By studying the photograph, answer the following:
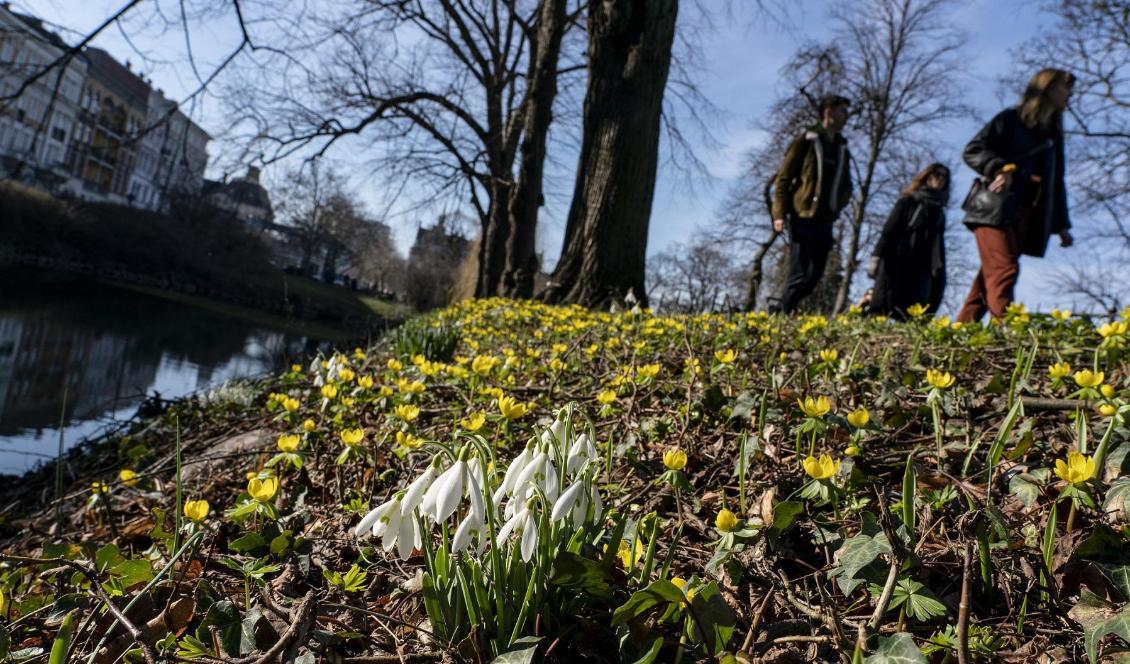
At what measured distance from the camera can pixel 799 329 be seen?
11.0 ft

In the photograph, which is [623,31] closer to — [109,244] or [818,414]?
[818,414]

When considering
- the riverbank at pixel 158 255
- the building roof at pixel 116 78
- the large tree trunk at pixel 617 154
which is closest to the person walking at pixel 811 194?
the large tree trunk at pixel 617 154

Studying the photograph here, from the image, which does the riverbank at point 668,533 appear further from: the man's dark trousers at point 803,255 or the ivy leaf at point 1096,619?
the man's dark trousers at point 803,255

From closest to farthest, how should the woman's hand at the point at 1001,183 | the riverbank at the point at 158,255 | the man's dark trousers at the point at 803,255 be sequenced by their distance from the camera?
the woman's hand at the point at 1001,183
the man's dark trousers at the point at 803,255
the riverbank at the point at 158,255

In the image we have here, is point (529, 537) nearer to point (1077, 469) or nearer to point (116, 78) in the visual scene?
point (1077, 469)

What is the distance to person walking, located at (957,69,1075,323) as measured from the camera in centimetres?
438

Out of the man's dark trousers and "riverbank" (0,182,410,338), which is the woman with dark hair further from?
"riverbank" (0,182,410,338)

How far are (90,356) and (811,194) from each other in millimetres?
10881

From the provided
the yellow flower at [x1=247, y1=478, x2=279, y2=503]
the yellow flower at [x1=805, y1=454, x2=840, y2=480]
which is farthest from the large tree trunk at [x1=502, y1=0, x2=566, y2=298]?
the yellow flower at [x1=805, y1=454, x2=840, y2=480]

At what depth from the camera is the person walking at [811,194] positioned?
18.6 ft

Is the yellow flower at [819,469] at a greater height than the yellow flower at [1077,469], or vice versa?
the yellow flower at [1077,469]

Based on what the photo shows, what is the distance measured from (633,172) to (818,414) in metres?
6.09

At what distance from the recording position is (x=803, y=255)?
5.82m

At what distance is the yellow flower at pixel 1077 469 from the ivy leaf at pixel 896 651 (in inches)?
21.3
